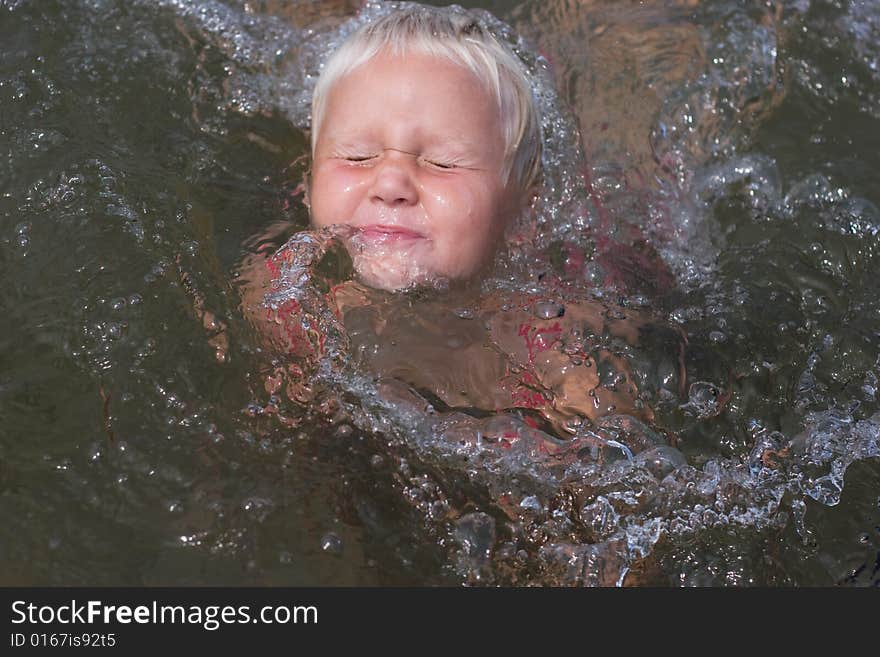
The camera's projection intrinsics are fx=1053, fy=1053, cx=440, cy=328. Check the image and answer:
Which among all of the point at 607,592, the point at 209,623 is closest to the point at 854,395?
the point at 607,592

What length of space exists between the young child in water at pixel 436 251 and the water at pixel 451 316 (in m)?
0.03

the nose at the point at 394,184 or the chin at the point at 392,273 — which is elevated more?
the nose at the point at 394,184

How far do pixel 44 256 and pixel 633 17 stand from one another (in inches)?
76.6

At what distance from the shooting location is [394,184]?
2320 mm

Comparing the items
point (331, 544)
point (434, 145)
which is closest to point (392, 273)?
point (434, 145)

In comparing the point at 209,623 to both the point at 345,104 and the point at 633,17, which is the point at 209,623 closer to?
the point at 345,104

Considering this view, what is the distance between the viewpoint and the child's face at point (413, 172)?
2.34 metres

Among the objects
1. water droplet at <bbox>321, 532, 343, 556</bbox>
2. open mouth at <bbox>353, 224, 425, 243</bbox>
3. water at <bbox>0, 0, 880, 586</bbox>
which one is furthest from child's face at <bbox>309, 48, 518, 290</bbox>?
water droplet at <bbox>321, 532, 343, 556</bbox>

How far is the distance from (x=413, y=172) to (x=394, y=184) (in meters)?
0.08

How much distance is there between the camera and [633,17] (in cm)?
330

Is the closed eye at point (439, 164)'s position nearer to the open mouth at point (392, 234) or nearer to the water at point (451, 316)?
the open mouth at point (392, 234)

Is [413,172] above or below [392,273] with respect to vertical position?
above

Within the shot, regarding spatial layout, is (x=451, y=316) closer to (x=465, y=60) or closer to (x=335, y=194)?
(x=335, y=194)

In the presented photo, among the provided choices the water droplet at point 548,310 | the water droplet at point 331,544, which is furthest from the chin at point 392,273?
the water droplet at point 331,544
